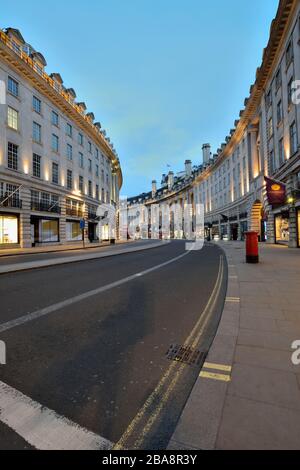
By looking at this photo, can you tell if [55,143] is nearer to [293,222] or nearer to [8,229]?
[8,229]

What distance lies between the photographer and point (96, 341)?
3.97 metres

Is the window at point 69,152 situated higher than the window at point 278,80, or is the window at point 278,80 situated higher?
the window at point 278,80

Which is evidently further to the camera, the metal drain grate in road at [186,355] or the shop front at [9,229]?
the shop front at [9,229]

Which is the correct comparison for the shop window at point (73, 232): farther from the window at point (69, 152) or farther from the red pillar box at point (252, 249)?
the red pillar box at point (252, 249)

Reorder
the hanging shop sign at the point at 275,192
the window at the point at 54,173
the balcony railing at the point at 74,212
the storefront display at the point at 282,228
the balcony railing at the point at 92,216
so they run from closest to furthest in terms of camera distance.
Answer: the hanging shop sign at the point at 275,192 → the storefront display at the point at 282,228 → the window at the point at 54,173 → the balcony railing at the point at 74,212 → the balcony railing at the point at 92,216

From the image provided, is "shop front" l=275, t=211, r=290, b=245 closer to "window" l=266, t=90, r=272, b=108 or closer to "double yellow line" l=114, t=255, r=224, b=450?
"window" l=266, t=90, r=272, b=108

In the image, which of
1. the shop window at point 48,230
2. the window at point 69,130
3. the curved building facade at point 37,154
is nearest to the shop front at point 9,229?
the curved building facade at point 37,154

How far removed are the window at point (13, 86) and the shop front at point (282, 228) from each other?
30.4 meters

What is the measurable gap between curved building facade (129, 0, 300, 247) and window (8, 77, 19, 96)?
25.8 meters

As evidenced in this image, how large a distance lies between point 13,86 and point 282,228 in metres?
32.0

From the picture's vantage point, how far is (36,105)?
30.7m

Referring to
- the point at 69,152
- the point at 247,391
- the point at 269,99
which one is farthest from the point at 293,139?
the point at 69,152

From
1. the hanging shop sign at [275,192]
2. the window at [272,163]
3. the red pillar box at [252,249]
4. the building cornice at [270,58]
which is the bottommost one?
the red pillar box at [252,249]

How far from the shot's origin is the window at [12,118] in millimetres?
26269
